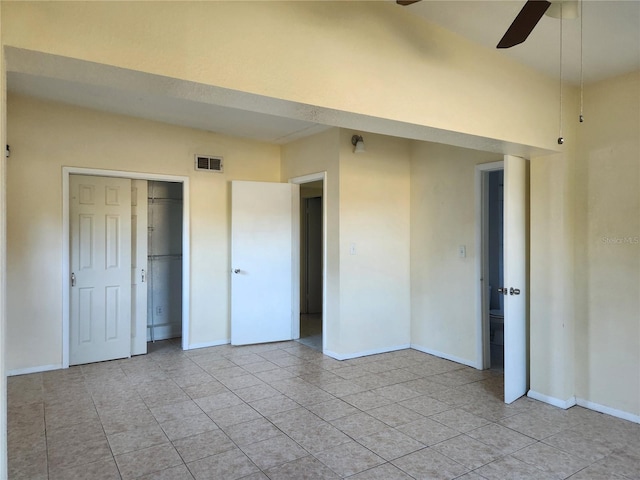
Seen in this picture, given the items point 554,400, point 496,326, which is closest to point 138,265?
point 554,400

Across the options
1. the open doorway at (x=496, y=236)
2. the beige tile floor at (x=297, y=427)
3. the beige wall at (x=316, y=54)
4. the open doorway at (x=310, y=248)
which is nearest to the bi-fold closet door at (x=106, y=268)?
the beige tile floor at (x=297, y=427)

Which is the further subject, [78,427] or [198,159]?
[198,159]

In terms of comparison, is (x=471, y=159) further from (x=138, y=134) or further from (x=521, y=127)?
(x=138, y=134)

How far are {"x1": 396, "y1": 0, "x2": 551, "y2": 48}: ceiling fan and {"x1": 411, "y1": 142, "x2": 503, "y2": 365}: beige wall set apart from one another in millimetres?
2193

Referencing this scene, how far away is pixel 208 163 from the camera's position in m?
4.89

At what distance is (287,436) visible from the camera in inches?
108

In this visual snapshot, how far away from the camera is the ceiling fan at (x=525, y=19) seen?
1688 mm

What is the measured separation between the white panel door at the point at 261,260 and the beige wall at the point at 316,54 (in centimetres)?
284

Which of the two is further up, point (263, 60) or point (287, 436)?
point (263, 60)

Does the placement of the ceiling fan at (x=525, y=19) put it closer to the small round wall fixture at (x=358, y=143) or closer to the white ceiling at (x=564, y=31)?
the white ceiling at (x=564, y=31)

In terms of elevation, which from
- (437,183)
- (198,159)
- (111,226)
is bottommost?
(111,226)

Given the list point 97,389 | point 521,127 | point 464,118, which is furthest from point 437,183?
point 97,389

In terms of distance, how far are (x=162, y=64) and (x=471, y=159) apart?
10.9 ft

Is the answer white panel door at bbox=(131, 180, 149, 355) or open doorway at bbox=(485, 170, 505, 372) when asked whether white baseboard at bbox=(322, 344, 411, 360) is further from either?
white panel door at bbox=(131, 180, 149, 355)
